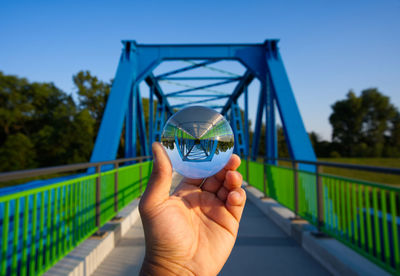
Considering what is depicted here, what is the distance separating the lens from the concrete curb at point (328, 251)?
241 centimetres

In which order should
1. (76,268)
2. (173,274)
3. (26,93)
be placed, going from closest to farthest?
(173,274)
(76,268)
(26,93)

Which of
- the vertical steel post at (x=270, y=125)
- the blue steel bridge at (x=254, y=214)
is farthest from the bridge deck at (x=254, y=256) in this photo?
the vertical steel post at (x=270, y=125)

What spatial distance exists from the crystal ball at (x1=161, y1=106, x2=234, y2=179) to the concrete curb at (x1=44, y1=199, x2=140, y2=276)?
220cm

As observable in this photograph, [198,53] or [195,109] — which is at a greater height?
[198,53]

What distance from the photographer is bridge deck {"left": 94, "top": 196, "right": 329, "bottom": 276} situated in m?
2.90

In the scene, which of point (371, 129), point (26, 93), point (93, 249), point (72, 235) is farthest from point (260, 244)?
point (371, 129)

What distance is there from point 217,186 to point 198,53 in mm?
7349

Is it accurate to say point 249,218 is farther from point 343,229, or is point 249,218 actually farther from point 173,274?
point 173,274

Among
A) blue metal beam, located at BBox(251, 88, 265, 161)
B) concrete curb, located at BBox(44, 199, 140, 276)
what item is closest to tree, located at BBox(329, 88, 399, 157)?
blue metal beam, located at BBox(251, 88, 265, 161)

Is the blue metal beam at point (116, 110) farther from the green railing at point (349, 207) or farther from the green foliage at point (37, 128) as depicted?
the green foliage at point (37, 128)

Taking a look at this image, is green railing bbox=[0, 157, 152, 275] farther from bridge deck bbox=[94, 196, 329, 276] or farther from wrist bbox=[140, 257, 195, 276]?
wrist bbox=[140, 257, 195, 276]

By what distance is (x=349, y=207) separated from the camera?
9.13ft

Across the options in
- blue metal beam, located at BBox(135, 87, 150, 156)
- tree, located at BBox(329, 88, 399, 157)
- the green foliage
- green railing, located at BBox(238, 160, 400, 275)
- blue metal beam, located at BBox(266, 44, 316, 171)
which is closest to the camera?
green railing, located at BBox(238, 160, 400, 275)

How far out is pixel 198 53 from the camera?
7969 mm
